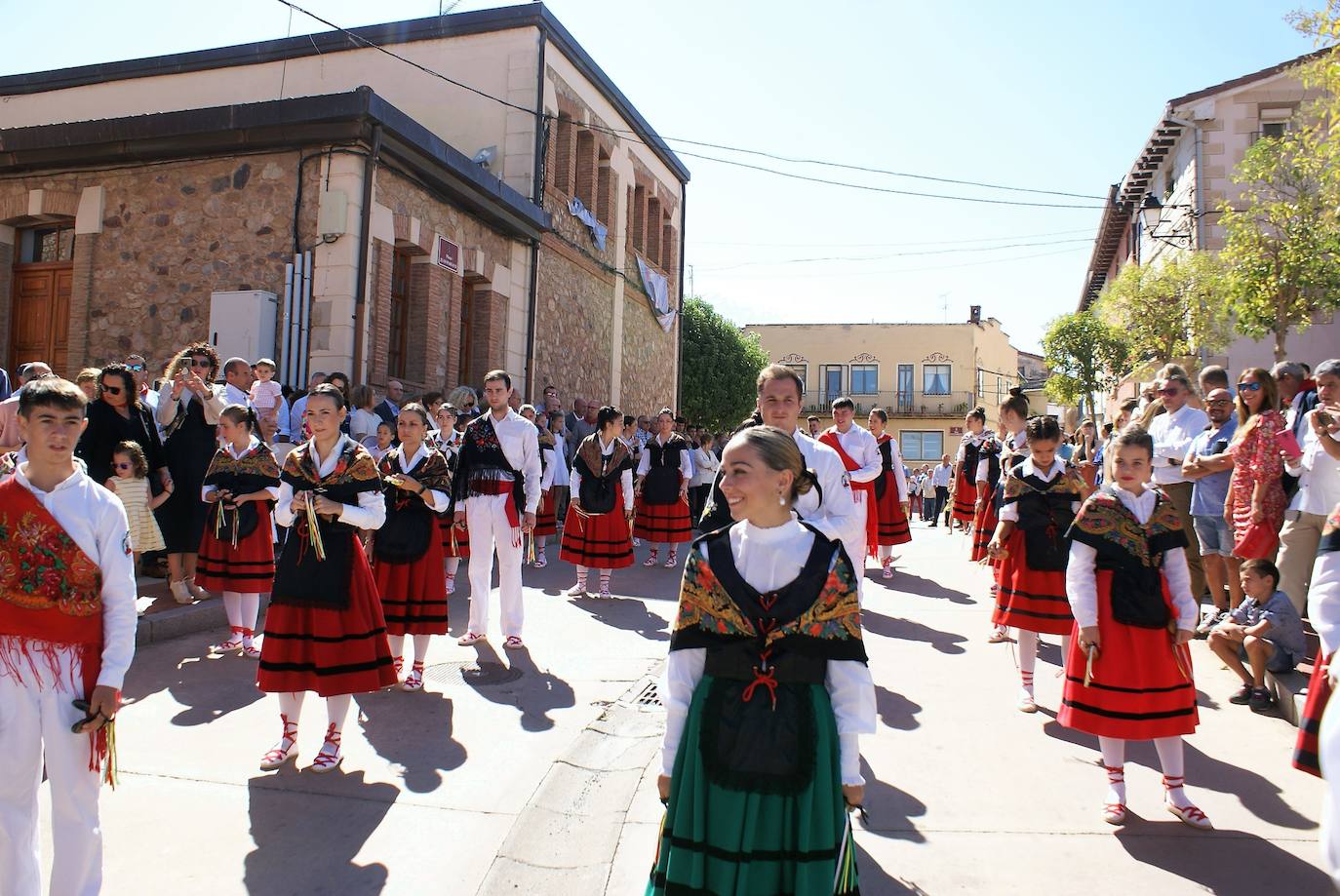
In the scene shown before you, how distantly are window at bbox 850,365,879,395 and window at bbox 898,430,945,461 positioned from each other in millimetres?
3283

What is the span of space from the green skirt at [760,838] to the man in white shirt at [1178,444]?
6140 millimetres

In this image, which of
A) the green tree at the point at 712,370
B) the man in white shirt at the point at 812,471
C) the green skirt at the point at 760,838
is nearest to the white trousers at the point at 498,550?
the man in white shirt at the point at 812,471

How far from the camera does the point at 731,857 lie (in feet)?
7.93

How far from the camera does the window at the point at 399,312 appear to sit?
1380 cm

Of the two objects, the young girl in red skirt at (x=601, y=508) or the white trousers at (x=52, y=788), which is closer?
the white trousers at (x=52, y=788)

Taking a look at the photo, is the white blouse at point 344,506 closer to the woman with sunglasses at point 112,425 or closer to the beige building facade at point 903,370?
the woman with sunglasses at point 112,425

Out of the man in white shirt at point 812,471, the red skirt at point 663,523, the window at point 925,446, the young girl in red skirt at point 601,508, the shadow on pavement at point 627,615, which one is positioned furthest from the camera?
the window at point 925,446

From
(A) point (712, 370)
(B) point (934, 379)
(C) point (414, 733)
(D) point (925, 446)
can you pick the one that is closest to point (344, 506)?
(C) point (414, 733)

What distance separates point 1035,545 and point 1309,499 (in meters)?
1.68

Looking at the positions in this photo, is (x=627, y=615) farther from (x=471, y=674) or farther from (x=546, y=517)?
(x=546, y=517)

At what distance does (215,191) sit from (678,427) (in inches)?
311

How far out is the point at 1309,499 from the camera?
5680 mm

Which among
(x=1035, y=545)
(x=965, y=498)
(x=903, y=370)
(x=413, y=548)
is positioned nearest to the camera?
(x=1035, y=545)

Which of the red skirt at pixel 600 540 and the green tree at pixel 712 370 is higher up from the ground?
the green tree at pixel 712 370
